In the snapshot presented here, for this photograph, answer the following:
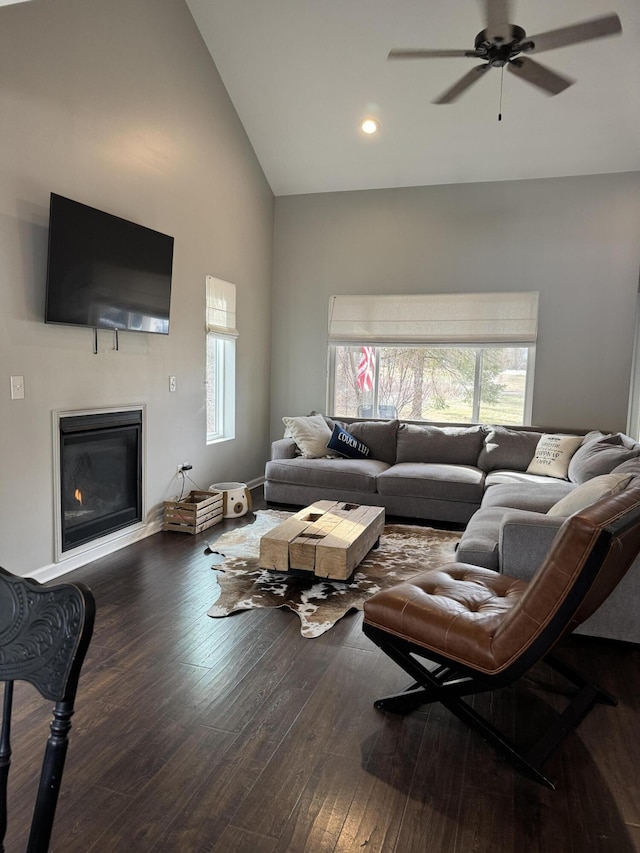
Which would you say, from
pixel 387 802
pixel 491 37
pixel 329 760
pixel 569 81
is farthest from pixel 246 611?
pixel 569 81

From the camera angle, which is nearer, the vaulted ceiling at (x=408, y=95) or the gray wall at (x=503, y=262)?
the vaulted ceiling at (x=408, y=95)

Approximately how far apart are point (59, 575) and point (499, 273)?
15.5 feet

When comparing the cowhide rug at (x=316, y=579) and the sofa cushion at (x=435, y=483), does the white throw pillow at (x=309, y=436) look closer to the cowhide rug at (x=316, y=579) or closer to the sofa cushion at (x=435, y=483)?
the sofa cushion at (x=435, y=483)

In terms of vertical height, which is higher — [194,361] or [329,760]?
[194,361]

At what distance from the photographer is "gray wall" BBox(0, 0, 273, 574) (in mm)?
3096

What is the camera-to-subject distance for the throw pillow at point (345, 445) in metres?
5.55

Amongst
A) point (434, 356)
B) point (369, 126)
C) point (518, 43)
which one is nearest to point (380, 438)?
point (434, 356)

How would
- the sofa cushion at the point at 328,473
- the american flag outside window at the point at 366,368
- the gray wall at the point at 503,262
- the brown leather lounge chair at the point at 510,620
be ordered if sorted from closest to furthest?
the brown leather lounge chair at the point at 510,620
the sofa cushion at the point at 328,473
the gray wall at the point at 503,262
the american flag outside window at the point at 366,368

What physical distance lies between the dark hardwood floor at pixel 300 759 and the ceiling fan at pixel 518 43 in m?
3.10

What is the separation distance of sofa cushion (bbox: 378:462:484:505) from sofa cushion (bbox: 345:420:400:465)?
0.57 m

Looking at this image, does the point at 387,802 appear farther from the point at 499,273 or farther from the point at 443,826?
the point at 499,273

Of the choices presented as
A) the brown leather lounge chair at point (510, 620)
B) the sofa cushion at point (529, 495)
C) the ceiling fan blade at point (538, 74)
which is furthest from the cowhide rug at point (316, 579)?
the ceiling fan blade at point (538, 74)

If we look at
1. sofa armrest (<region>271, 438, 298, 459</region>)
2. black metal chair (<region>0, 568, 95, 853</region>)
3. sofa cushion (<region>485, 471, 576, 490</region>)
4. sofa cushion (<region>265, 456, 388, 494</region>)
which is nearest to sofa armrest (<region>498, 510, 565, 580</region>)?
sofa cushion (<region>485, 471, 576, 490</region>)

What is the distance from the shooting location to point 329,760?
6.32 feet
